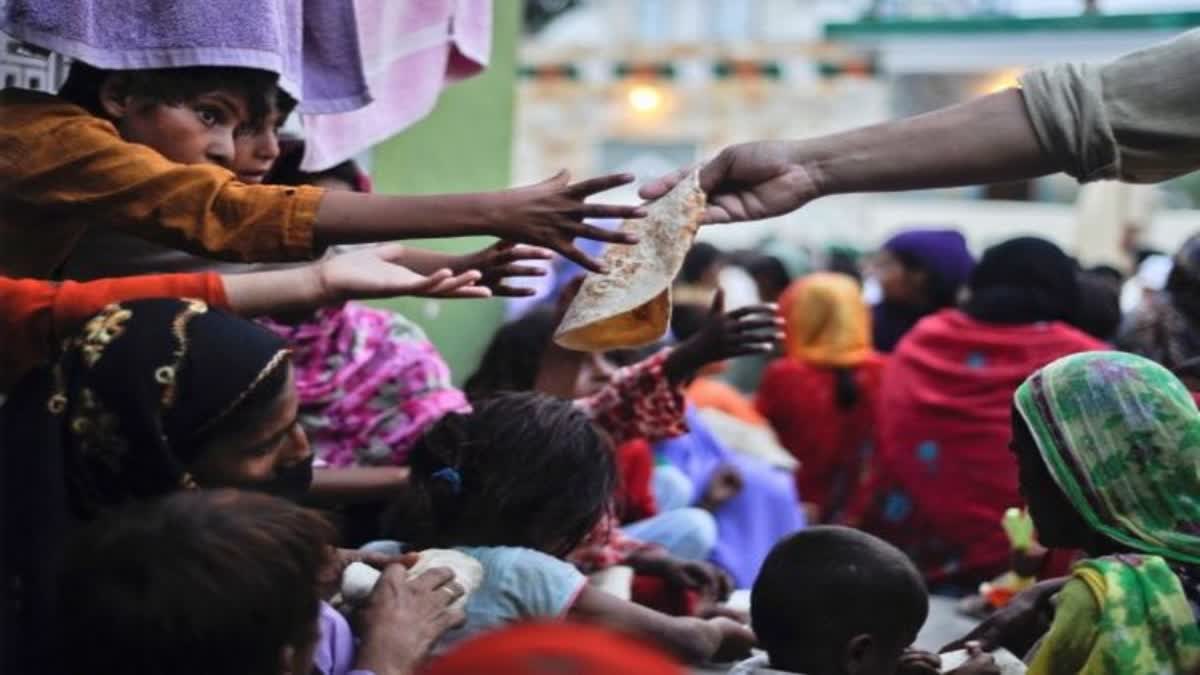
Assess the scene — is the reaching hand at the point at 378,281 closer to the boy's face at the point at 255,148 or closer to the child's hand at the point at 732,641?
the boy's face at the point at 255,148

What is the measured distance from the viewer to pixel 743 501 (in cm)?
539

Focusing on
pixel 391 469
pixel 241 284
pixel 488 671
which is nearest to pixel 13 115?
pixel 241 284

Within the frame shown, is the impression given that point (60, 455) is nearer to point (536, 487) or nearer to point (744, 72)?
point (536, 487)

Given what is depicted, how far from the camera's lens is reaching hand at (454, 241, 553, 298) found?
2.62 metres

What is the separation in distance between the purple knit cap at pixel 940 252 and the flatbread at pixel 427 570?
5.02 meters

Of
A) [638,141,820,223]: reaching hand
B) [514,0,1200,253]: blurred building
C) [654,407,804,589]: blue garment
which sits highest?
[638,141,820,223]: reaching hand

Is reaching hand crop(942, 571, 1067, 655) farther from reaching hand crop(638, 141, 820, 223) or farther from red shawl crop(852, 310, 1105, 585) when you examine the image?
red shawl crop(852, 310, 1105, 585)

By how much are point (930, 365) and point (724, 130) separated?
51.8ft

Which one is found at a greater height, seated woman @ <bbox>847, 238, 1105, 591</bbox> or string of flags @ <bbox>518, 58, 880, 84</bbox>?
seated woman @ <bbox>847, 238, 1105, 591</bbox>

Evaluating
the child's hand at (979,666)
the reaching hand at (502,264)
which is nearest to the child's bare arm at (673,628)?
the child's hand at (979,666)

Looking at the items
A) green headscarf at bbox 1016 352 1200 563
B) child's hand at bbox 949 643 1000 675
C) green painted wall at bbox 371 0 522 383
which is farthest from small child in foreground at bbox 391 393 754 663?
green painted wall at bbox 371 0 522 383

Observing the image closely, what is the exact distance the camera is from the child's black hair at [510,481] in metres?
2.94

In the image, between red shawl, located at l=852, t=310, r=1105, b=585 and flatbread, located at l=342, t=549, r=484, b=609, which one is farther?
red shawl, located at l=852, t=310, r=1105, b=585

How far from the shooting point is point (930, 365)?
5.96 metres
